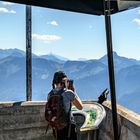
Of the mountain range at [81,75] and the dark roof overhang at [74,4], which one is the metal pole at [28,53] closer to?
the dark roof overhang at [74,4]

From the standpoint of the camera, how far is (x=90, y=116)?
4.90 metres

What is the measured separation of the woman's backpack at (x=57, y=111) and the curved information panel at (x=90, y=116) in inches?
24.8

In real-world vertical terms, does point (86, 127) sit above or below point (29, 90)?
below

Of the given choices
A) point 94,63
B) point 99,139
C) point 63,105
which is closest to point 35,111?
point 99,139

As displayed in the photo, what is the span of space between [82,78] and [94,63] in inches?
669

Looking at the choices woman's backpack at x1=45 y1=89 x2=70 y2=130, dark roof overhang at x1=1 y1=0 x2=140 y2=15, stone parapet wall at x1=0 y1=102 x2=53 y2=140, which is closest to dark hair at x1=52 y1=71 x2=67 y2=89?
woman's backpack at x1=45 y1=89 x2=70 y2=130

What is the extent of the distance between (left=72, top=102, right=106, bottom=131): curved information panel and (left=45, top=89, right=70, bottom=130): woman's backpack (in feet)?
2.06

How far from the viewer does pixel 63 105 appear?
3818 millimetres

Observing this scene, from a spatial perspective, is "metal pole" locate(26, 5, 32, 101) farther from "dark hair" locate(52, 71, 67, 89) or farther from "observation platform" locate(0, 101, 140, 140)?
"dark hair" locate(52, 71, 67, 89)

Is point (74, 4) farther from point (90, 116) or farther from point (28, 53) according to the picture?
point (90, 116)

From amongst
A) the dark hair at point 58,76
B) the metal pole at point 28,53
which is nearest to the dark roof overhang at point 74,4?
the metal pole at point 28,53

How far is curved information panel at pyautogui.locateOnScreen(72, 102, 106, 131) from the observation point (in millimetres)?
4568

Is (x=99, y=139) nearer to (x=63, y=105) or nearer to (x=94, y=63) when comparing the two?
(x=63, y=105)

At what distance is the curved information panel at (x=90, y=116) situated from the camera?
457cm
